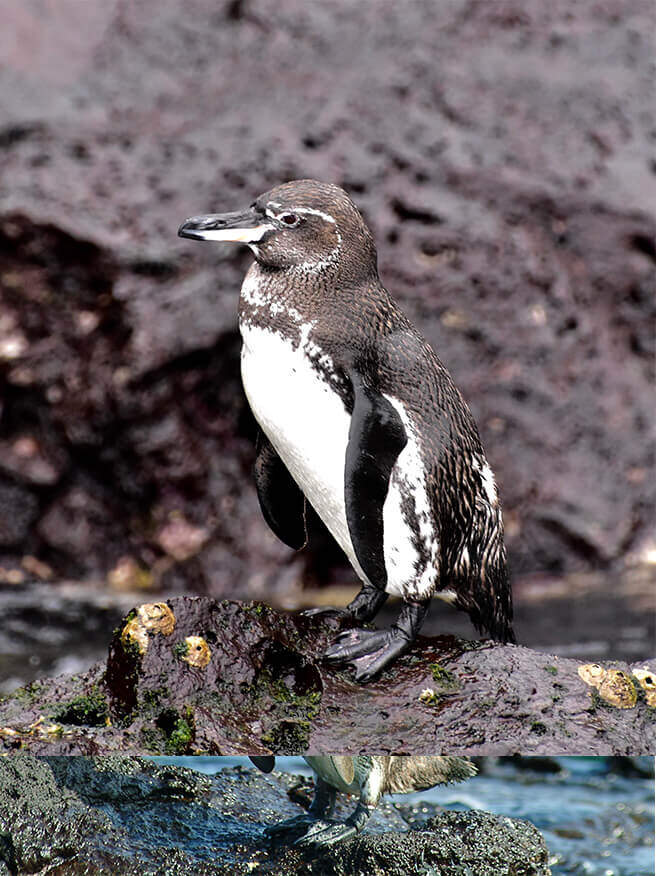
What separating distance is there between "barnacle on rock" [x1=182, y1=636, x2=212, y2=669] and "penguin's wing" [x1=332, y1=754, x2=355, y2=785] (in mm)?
331


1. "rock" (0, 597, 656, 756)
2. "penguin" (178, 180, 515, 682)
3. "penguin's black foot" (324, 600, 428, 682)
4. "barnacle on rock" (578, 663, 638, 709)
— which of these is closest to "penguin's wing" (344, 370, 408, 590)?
"penguin" (178, 180, 515, 682)

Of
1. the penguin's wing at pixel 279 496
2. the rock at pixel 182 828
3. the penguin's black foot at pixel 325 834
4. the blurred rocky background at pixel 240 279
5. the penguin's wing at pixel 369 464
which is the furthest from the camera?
the blurred rocky background at pixel 240 279

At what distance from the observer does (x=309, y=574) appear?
5.07m

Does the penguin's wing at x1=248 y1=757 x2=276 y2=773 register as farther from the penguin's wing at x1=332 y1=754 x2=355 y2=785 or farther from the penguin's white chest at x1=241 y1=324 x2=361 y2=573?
the penguin's white chest at x1=241 y1=324 x2=361 y2=573

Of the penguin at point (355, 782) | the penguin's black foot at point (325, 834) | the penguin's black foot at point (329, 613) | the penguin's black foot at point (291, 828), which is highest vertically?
the penguin's black foot at point (329, 613)

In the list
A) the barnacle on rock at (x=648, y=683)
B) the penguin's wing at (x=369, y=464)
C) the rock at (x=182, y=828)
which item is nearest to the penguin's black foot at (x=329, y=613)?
the penguin's wing at (x=369, y=464)

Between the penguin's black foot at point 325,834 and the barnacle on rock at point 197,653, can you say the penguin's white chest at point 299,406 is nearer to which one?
the barnacle on rock at point 197,653

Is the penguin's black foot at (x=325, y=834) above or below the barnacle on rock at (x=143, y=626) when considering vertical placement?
below

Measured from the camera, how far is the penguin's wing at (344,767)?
2100 millimetres

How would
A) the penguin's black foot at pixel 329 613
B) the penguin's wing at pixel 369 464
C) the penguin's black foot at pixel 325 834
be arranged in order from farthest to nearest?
1. the penguin's black foot at pixel 329 613
2. the penguin's wing at pixel 369 464
3. the penguin's black foot at pixel 325 834

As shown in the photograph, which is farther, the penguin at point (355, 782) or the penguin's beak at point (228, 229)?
the penguin's beak at point (228, 229)

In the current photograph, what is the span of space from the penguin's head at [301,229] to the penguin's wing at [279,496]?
19.0 inches

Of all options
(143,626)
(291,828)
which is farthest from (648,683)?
(143,626)

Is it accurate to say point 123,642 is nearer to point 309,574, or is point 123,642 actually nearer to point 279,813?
point 279,813
